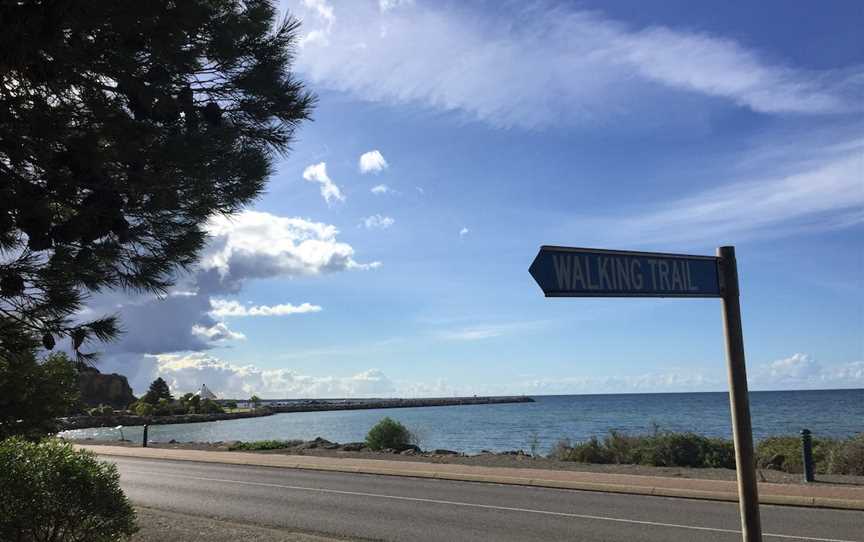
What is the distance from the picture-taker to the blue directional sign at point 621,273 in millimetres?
3736

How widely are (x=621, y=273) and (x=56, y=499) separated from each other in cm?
595

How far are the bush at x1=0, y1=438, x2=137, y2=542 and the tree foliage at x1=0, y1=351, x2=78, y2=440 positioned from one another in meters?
4.05

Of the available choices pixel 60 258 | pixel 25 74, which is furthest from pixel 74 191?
pixel 25 74

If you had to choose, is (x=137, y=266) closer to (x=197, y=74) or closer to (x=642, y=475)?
(x=197, y=74)

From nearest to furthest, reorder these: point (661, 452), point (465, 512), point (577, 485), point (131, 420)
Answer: point (465, 512)
point (577, 485)
point (661, 452)
point (131, 420)

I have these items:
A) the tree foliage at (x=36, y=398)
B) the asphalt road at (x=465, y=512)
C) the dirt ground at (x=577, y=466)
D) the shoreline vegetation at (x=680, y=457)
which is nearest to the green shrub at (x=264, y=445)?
the dirt ground at (x=577, y=466)

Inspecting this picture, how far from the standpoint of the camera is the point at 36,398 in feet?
36.4

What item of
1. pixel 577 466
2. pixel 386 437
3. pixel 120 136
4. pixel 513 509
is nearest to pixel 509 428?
pixel 386 437

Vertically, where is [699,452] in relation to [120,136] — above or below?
below

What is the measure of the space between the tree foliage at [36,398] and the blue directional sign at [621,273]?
373 inches

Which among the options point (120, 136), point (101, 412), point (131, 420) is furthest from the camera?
point (101, 412)

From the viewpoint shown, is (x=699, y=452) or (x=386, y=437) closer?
(x=699, y=452)

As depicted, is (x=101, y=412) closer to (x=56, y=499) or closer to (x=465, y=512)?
(x=465, y=512)

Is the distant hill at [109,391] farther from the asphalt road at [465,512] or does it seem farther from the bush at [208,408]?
the asphalt road at [465,512]
